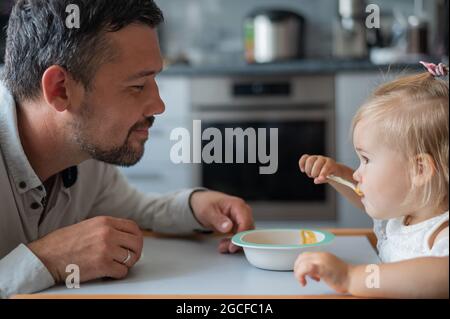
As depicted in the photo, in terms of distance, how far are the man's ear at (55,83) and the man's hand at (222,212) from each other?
0.27m

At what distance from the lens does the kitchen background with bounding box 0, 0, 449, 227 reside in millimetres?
1847

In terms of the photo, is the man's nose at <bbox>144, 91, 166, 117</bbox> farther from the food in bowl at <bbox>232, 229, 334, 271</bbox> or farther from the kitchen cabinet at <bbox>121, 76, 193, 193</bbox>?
the kitchen cabinet at <bbox>121, 76, 193, 193</bbox>

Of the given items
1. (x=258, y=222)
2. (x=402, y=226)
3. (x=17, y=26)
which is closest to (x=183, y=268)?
(x=402, y=226)

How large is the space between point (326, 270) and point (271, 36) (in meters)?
1.96

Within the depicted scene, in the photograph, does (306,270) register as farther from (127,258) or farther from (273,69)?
(273,69)

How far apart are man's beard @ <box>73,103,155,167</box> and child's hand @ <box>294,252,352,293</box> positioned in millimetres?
284

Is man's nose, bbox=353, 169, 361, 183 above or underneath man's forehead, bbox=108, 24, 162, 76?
underneath

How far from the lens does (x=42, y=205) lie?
0.88 meters

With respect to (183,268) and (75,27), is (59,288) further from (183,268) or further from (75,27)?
(75,27)

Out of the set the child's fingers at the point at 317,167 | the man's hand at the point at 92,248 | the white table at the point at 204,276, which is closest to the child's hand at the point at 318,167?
the child's fingers at the point at 317,167

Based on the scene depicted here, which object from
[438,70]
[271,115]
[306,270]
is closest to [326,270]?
[306,270]

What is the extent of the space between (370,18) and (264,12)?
1846 mm

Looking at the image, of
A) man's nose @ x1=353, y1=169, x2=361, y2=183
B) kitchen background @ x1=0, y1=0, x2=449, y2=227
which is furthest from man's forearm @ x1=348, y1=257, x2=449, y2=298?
kitchen background @ x1=0, y1=0, x2=449, y2=227
